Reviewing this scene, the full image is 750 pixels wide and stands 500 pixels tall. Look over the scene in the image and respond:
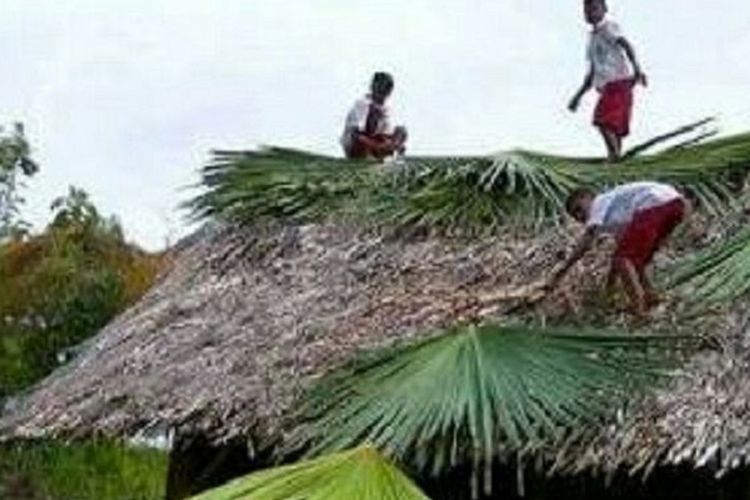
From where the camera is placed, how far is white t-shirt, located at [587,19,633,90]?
824cm

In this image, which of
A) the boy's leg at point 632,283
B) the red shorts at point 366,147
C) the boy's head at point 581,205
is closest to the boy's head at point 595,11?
the red shorts at point 366,147

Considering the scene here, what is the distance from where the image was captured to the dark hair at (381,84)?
8.89m

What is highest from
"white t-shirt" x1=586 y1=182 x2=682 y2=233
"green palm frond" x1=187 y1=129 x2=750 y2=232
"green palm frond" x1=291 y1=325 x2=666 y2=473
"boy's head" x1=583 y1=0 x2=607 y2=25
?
"boy's head" x1=583 y1=0 x2=607 y2=25

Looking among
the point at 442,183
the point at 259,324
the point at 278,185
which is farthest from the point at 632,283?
the point at 278,185

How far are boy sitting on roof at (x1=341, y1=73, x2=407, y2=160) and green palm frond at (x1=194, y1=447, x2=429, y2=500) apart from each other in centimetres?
389

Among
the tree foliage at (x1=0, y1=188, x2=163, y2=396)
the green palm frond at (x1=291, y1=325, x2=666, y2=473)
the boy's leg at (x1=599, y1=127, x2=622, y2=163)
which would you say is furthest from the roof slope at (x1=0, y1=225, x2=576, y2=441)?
the tree foliage at (x1=0, y1=188, x2=163, y2=396)

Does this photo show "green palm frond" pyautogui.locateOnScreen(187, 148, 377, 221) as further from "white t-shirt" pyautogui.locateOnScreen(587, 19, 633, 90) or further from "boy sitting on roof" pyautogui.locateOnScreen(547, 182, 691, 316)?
"boy sitting on roof" pyautogui.locateOnScreen(547, 182, 691, 316)

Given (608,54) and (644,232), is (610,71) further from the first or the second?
(644,232)

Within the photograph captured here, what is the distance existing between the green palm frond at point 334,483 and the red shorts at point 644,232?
1483 mm

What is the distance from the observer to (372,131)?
29.8 ft

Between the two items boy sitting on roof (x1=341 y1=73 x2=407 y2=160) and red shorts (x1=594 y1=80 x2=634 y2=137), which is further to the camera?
boy sitting on roof (x1=341 y1=73 x2=407 y2=160)

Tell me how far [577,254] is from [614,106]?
1978 millimetres

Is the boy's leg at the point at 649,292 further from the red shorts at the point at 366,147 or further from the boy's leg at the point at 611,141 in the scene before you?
the red shorts at the point at 366,147

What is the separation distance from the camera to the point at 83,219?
18109 millimetres
